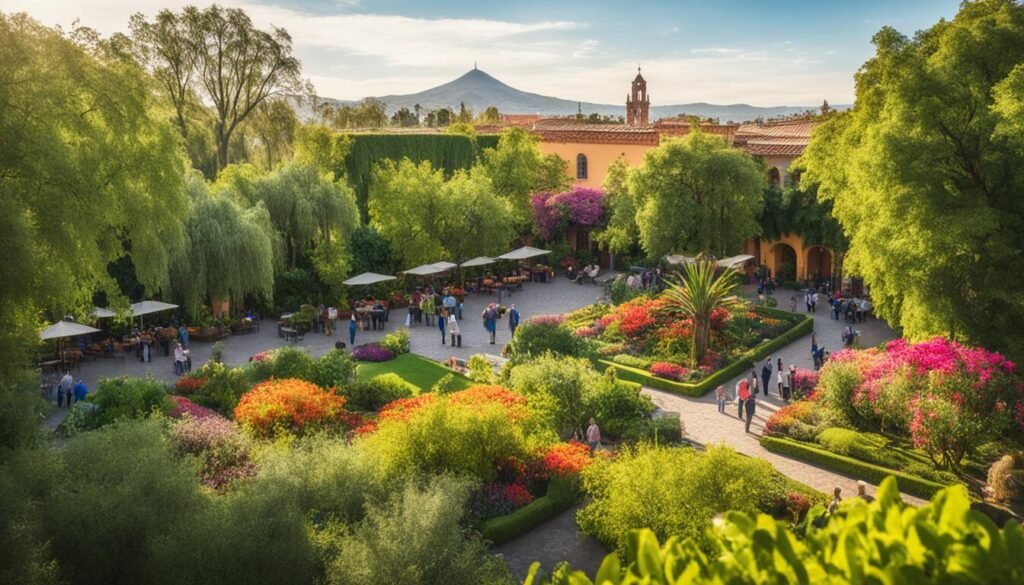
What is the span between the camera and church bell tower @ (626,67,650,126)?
2431 inches

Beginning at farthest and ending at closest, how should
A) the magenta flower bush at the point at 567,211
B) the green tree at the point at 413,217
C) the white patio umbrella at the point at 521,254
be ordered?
the magenta flower bush at the point at 567,211
the white patio umbrella at the point at 521,254
the green tree at the point at 413,217

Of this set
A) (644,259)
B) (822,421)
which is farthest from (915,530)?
(644,259)

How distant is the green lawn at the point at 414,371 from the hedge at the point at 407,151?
18.5 meters

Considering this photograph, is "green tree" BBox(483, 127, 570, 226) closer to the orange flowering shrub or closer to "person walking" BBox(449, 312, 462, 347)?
"person walking" BBox(449, 312, 462, 347)

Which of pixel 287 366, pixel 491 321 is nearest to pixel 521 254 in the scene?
pixel 491 321

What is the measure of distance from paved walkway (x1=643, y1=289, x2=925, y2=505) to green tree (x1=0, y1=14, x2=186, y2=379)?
11.3 m

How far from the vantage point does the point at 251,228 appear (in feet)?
95.1

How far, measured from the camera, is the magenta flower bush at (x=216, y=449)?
555 inches

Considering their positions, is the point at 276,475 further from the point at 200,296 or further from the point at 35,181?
the point at 200,296

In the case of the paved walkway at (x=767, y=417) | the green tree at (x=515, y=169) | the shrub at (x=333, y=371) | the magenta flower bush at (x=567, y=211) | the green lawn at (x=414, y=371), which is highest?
the green tree at (x=515, y=169)

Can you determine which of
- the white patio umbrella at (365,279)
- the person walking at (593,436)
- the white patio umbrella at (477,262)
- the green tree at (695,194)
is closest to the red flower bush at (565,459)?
the person walking at (593,436)

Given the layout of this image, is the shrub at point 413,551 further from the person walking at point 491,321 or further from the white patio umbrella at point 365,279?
the white patio umbrella at point 365,279

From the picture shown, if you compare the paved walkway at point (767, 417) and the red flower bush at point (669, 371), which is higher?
the red flower bush at point (669, 371)

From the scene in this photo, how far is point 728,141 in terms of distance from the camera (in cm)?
4419
